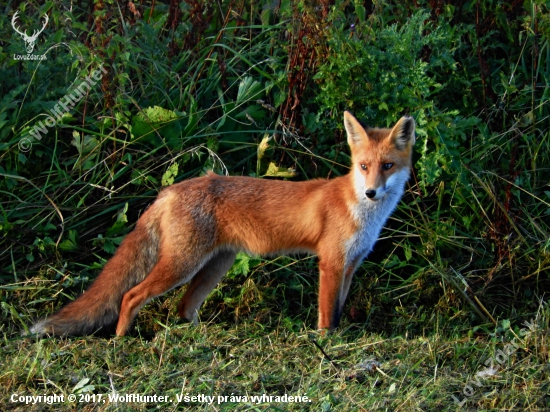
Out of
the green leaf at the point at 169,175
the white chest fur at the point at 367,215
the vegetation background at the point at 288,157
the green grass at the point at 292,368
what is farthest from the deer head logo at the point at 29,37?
the white chest fur at the point at 367,215

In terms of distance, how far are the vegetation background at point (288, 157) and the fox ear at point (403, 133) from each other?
0.32 meters

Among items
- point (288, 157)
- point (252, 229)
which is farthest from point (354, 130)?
point (288, 157)

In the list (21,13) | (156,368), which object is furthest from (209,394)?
(21,13)

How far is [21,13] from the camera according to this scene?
619cm

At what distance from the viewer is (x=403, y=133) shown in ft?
15.4

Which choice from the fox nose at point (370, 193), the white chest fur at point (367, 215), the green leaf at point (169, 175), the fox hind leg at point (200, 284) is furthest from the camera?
the green leaf at point (169, 175)

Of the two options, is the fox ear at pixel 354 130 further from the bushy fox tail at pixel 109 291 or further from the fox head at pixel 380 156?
the bushy fox tail at pixel 109 291

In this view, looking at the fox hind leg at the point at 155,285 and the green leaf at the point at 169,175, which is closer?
the fox hind leg at the point at 155,285

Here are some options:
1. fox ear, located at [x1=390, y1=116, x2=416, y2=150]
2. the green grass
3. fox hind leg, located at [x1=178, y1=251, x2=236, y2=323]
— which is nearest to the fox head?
fox ear, located at [x1=390, y1=116, x2=416, y2=150]

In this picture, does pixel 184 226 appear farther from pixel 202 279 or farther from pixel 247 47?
pixel 247 47

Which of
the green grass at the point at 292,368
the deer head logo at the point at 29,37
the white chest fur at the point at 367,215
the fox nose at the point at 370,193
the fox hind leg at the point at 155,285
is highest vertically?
the deer head logo at the point at 29,37

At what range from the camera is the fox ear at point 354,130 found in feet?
15.6

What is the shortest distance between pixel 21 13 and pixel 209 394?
4.07 m

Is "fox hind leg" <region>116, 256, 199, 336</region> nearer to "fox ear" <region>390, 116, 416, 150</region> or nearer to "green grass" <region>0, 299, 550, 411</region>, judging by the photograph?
"green grass" <region>0, 299, 550, 411</region>
